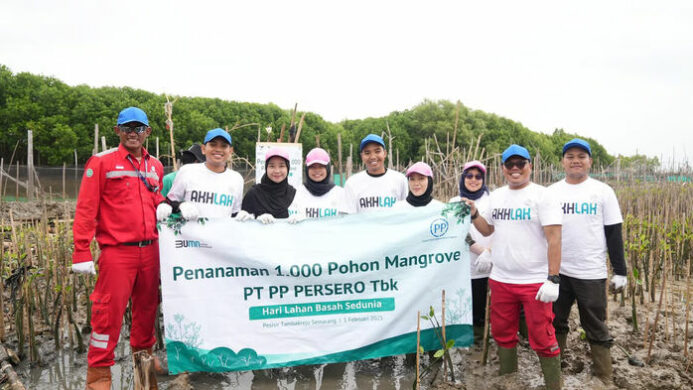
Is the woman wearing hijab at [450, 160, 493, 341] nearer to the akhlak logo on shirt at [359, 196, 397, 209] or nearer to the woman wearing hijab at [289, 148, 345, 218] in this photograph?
the akhlak logo on shirt at [359, 196, 397, 209]

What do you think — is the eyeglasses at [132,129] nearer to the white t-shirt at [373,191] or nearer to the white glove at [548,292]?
the white t-shirt at [373,191]

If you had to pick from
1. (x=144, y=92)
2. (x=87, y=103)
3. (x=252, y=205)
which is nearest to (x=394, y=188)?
(x=252, y=205)

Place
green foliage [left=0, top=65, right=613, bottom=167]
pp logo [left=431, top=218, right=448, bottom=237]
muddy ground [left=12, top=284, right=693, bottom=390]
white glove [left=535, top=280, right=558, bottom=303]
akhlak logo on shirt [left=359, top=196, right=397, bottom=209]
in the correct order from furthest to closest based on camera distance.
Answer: green foliage [left=0, top=65, right=613, bottom=167]
akhlak logo on shirt [left=359, top=196, right=397, bottom=209]
pp logo [left=431, top=218, right=448, bottom=237]
muddy ground [left=12, top=284, right=693, bottom=390]
white glove [left=535, top=280, right=558, bottom=303]

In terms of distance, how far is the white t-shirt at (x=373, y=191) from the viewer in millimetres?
4340

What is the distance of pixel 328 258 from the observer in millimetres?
3783

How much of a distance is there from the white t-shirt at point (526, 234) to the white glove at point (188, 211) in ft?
7.79

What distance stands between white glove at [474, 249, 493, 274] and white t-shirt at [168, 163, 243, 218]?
2.20 meters

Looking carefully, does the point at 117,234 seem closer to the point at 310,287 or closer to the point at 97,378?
the point at 97,378

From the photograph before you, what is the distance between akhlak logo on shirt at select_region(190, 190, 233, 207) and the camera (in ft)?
12.2

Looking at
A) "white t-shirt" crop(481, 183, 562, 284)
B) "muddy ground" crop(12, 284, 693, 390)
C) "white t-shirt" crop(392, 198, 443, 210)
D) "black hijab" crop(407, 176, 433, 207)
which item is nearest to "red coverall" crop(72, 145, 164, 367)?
"muddy ground" crop(12, 284, 693, 390)

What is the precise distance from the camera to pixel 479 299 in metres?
4.43

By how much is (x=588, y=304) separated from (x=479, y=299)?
1042 millimetres

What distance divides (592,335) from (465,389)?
1160 millimetres

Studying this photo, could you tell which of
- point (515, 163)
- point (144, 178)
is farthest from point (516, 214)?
point (144, 178)
